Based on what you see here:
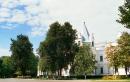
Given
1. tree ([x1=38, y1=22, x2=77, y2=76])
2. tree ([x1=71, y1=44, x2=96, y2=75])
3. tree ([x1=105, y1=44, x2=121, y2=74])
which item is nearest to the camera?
tree ([x1=105, y1=44, x2=121, y2=74])

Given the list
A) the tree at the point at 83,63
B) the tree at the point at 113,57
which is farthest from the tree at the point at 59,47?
the tree at the point at 113,57

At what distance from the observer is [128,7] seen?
38969mm

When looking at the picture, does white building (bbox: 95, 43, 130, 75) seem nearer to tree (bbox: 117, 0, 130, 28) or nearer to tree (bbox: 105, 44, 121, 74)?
tree (bbox: 105, 44, 121, 74)

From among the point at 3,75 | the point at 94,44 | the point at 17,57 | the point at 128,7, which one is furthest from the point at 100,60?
the point at 128,7

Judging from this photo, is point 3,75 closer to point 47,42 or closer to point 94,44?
point 94,44

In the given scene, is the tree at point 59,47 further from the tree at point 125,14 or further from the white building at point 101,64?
the tree at point 125,14

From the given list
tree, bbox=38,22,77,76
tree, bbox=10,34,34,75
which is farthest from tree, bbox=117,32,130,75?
tree, bbox=10,34,34,75

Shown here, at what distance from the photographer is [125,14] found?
39062 millimetres

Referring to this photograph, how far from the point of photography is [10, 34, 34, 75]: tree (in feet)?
443

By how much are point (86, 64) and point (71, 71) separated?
16.0 feet

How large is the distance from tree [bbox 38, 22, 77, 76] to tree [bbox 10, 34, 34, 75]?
100 feet

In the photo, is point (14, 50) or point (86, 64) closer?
point (86, 64)

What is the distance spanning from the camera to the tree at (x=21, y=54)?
135125 mm

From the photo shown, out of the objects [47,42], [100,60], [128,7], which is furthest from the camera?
[100,60]
